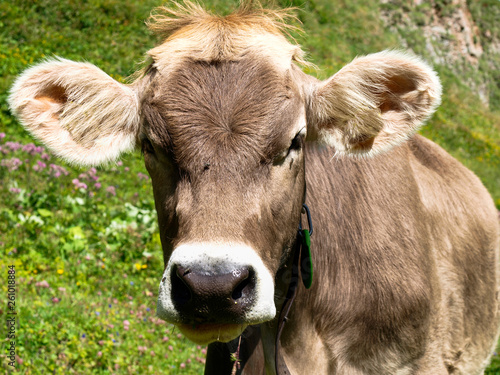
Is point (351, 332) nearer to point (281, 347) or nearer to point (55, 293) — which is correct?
point (281, 347)

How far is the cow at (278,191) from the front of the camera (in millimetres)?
2344

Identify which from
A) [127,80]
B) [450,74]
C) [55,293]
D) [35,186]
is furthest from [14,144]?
[450,74]

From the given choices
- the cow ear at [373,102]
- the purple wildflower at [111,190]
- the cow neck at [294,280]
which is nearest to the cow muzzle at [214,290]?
the cow neck at [294,280]

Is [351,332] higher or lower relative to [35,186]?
higher

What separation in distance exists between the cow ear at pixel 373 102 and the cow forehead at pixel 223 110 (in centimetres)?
34

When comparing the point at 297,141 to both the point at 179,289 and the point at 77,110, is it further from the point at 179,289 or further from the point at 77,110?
the point at 77,110

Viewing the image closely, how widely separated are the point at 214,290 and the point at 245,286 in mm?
155

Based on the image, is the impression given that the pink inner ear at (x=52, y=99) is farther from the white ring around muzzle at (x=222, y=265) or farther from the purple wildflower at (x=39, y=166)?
the purple wildflower at (x=39, y=166)

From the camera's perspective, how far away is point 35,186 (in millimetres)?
7812

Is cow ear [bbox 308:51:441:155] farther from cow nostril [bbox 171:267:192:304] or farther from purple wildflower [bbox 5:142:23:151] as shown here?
purple wildflower [bbox 5:142:23:151]

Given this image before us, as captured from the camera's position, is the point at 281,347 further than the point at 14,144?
No

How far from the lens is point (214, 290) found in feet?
6.93

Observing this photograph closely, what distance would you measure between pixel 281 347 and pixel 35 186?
217 inches

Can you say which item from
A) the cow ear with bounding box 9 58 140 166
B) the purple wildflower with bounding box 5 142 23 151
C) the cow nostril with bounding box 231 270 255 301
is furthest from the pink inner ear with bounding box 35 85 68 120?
the purple wildflower with bounding box 5 142 23 151
